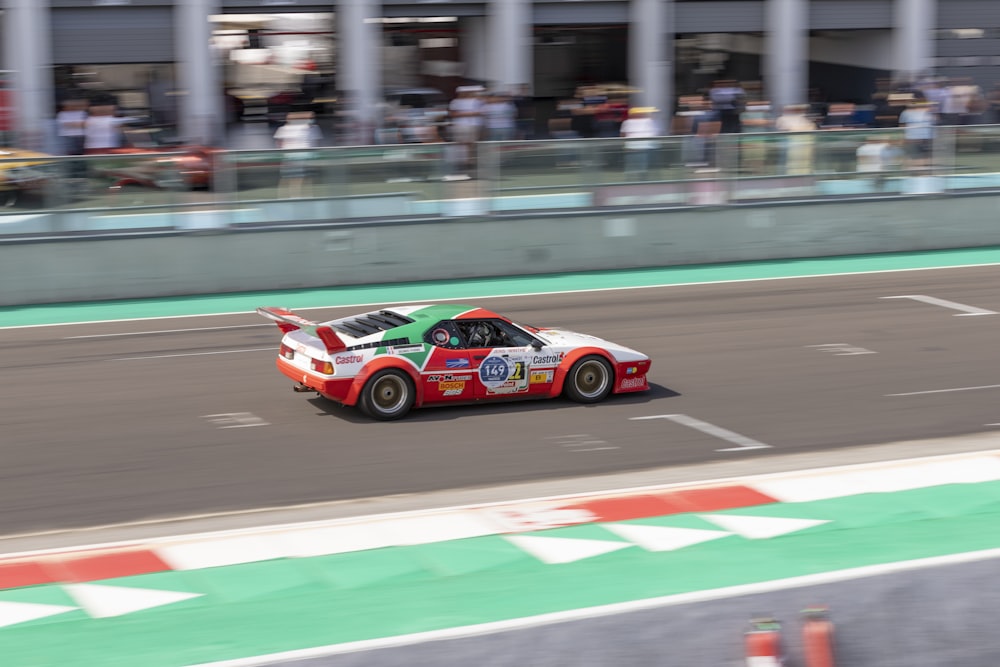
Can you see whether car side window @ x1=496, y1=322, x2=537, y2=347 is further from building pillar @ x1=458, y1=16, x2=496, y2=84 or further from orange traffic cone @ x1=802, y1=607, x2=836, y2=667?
building pillar @ x1=458, y1=16, x2=496, y2=84

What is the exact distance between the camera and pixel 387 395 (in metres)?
12.4

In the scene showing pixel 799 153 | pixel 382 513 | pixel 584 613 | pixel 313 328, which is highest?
pixel 799 153

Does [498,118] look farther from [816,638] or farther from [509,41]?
[816,638]

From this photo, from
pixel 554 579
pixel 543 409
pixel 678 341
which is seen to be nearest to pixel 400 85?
pixel 678 341

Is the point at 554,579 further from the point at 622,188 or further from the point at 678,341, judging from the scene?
the point at 622,188

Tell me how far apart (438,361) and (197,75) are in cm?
1872

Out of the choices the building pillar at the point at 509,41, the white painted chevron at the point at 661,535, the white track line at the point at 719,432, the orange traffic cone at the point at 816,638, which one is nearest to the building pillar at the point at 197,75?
the building pillar at the point at 509,41

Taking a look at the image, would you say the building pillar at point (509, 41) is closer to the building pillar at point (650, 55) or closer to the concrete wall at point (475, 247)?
the building pillar at point (650, 55)

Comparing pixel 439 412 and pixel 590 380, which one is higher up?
pixel 590 380

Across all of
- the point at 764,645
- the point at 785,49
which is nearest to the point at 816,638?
the point at 764,645

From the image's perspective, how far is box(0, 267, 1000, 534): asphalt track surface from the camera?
10773 mm

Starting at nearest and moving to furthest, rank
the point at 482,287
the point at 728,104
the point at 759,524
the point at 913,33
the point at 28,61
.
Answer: the point at 759,524 → the point at 482,287 → the point at 28,61 → the point at 728,104 → the point at 913,33

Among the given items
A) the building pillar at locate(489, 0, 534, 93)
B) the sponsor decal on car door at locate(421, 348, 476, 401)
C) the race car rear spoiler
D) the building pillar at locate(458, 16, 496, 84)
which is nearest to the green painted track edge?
the race car rear spoiler

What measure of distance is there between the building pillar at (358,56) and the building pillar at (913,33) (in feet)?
47.8
